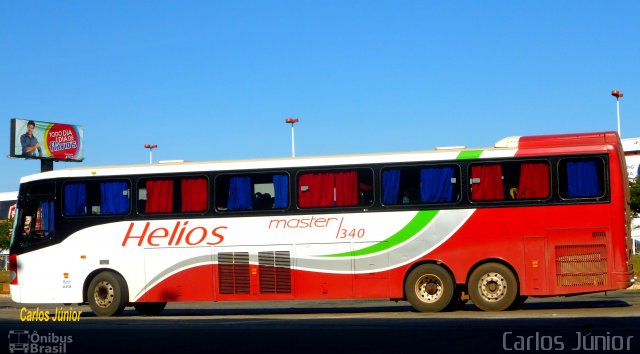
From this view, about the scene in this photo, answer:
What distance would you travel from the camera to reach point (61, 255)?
23266 millimetres

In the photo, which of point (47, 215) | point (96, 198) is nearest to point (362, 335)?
point (96, 198)

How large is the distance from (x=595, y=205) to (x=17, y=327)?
452 inches

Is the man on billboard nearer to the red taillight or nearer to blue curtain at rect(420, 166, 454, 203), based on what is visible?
the red taillight

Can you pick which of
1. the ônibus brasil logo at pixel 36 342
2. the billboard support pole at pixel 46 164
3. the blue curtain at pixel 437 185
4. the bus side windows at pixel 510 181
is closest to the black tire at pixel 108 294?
the ônibus brasil logo at pixel 36 342

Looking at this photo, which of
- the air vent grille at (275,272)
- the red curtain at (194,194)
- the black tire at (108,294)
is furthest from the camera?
the black tire at (108,294)

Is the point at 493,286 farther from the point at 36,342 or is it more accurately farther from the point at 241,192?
the point at 36,342

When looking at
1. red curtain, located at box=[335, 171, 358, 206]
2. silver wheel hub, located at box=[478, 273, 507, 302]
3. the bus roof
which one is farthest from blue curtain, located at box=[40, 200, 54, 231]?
silver wheel hub, located at box=[478, 273, 507, 302]

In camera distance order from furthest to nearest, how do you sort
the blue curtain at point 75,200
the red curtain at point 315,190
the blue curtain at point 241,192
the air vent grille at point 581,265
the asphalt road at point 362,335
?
A: the blue curtain at point 75,200, the blue curtain at point 241,192, the red curtain at point 315,190, the air vent grille at point 581,265, the asphalt road at point 362,335

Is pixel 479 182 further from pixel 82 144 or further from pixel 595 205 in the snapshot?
pixel 82 144

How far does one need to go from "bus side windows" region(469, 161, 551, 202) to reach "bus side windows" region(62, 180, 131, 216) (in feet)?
26.7

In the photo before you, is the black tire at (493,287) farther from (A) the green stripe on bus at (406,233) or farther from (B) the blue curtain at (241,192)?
(B) the blue curtain at (241,192)

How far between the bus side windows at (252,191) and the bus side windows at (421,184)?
2345mm

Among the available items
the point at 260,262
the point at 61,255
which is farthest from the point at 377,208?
the point at 61,255

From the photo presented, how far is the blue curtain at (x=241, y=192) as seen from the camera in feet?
72.8
